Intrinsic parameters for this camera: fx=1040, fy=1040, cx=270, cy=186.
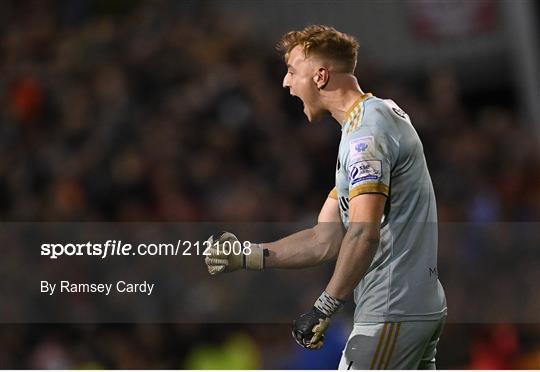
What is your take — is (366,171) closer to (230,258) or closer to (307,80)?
(307,80)

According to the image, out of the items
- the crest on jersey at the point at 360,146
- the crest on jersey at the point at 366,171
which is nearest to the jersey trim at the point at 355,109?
the crest on jersey at the point at 360,146

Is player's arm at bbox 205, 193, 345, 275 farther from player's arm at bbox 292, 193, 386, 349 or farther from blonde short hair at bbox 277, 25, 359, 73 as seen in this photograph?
blonde short hair at bbox 277, 25, 359, 73

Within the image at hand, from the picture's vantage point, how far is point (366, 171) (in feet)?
14.8

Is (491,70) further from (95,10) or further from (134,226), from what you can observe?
(95,10)

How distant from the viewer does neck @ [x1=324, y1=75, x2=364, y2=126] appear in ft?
16.0

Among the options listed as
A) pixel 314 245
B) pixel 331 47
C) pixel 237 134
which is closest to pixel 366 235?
pixel 314 245

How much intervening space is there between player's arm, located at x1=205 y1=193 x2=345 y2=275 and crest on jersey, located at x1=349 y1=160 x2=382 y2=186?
1.76ft

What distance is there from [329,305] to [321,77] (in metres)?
1.11

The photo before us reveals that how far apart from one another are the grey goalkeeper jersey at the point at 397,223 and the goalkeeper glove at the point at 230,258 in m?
0.63

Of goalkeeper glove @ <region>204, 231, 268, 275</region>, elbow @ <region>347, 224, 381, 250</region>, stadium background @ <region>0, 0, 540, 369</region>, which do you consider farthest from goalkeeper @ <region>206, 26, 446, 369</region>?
stadium background @ <region>0, 0, 540, 369</region>

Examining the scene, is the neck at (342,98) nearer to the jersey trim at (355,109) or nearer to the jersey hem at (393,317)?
the jersey trim at (355,109)

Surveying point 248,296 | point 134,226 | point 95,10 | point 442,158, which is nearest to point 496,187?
point 442,158

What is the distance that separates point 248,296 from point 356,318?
11.1ft

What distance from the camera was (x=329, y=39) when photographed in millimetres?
4934
